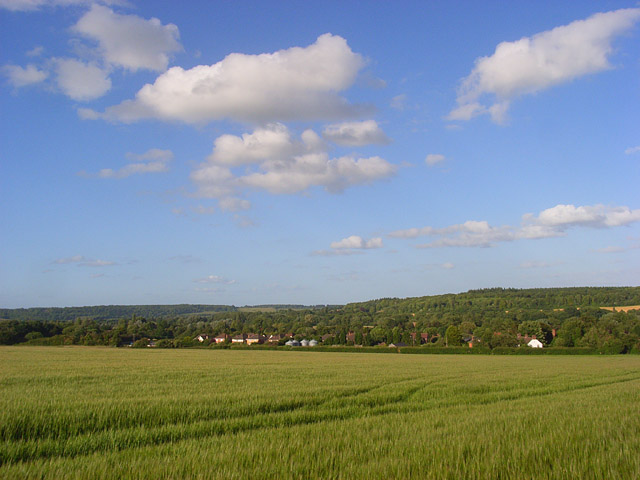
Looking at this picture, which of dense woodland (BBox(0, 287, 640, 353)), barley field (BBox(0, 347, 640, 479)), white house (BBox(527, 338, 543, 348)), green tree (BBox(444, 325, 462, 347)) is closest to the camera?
barley field (BBox(0, 347, 640, 479))

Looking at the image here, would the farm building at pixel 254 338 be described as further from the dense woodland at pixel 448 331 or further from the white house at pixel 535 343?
the white house at pixel 535 343

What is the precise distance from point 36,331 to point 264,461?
119898mm

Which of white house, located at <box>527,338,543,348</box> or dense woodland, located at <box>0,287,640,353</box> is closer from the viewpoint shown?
dense woodland, located at <box>0,287,640,353</box>

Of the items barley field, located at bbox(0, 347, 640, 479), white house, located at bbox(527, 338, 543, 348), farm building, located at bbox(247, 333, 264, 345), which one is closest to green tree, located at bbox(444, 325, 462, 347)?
white house, located at bbox(527, 338, 543, 348)

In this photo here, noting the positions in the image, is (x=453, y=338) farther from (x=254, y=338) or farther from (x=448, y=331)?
(x=254, y=338)

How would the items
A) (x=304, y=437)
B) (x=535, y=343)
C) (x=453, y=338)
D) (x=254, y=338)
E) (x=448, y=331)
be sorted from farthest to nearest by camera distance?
(x=254, y=338)
(x=535, y=343)
(x=448, y=331)
(x=453, y=338)
(x=304, y=437)

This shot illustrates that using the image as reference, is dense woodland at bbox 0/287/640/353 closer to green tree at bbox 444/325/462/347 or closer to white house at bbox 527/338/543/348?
green tree at bbox 444/325/462/347

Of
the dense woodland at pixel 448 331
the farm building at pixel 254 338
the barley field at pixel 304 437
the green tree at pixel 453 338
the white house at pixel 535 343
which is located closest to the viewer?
the barley field at pixel 304 437

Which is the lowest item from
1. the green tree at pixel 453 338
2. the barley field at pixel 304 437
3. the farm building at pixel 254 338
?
the farm building at pixel 254 338

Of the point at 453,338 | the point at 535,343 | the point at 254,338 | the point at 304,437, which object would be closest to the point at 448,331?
the point at 453,338

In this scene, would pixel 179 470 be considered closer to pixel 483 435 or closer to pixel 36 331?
pixel 483 435

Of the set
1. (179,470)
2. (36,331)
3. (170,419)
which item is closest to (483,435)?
(179,470)

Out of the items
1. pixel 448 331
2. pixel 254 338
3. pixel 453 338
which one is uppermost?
pixel 448 331

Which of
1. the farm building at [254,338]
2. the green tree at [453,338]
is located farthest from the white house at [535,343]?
the farm building at [254,338]
